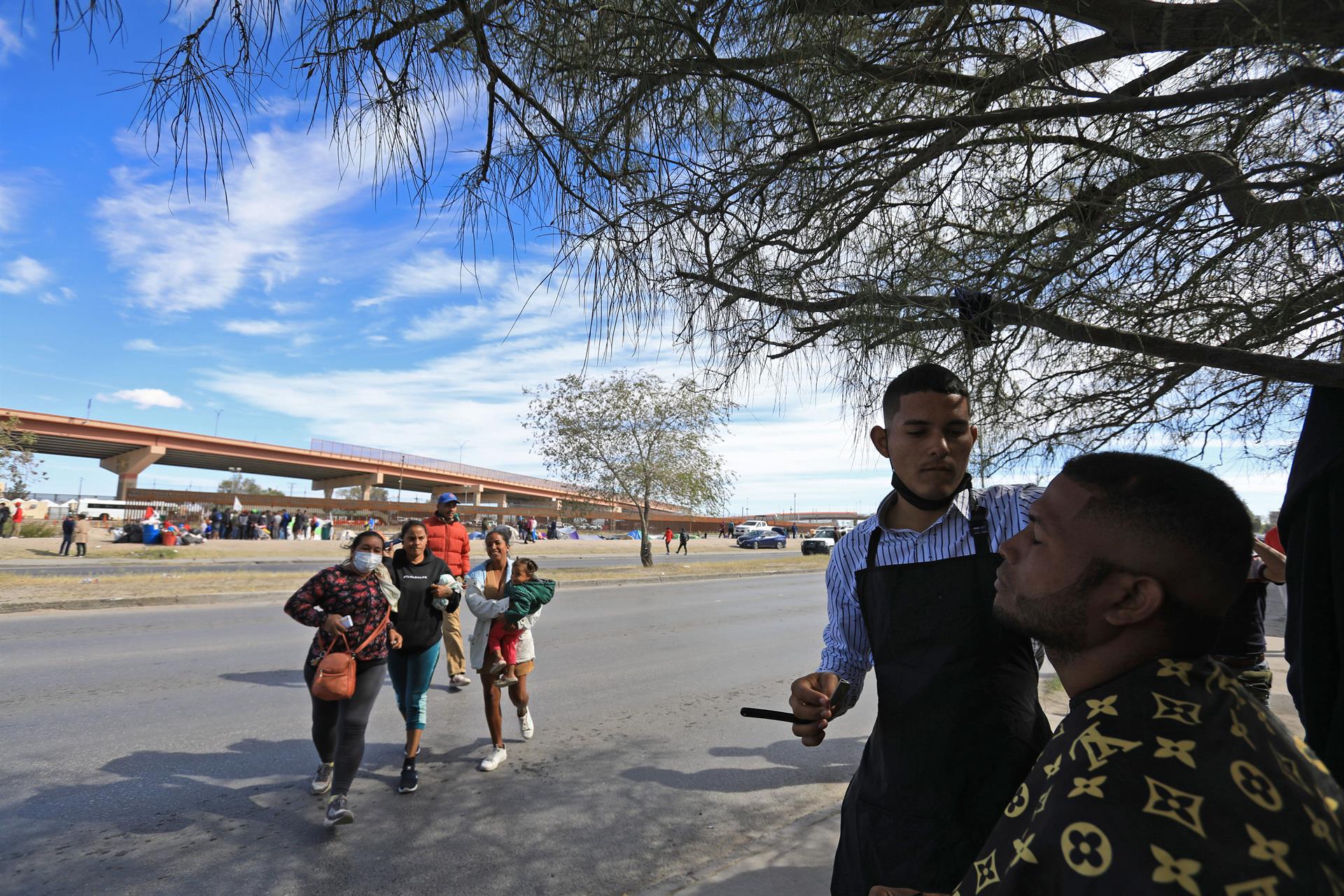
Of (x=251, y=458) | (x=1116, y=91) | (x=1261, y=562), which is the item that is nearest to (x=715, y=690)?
(x=1261, y=562)

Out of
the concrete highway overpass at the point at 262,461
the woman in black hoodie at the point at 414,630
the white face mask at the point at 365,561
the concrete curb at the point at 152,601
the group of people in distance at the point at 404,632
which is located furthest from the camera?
the concrete highway overpass at the point at 262,461

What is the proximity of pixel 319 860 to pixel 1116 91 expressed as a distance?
15.1 feet

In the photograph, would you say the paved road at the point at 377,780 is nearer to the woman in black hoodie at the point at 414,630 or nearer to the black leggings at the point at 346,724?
the black leggings at the point at 346,724

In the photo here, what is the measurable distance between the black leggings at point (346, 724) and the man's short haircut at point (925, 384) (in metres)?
3.63

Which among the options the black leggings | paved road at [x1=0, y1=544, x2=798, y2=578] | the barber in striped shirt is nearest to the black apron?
the barber in striped shirt

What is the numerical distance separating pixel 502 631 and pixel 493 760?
2.86ft

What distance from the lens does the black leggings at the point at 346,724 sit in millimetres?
4207

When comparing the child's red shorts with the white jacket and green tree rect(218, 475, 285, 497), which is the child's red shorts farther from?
green tree rect(218, 475, 285, 497)

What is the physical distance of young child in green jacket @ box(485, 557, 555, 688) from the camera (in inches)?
212

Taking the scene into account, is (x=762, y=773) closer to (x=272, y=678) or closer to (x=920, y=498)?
(x=920, y=498)

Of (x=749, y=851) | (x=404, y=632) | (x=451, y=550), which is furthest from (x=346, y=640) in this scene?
(x=451, y=550)

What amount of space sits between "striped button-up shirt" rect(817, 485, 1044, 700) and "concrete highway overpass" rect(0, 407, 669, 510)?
122 feet

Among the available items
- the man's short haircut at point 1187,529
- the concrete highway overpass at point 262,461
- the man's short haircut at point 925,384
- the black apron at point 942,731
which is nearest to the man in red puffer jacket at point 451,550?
the man's short haircut at point 925,384

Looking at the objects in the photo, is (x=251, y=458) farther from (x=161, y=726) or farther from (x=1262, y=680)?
(x=1262, y=680)
